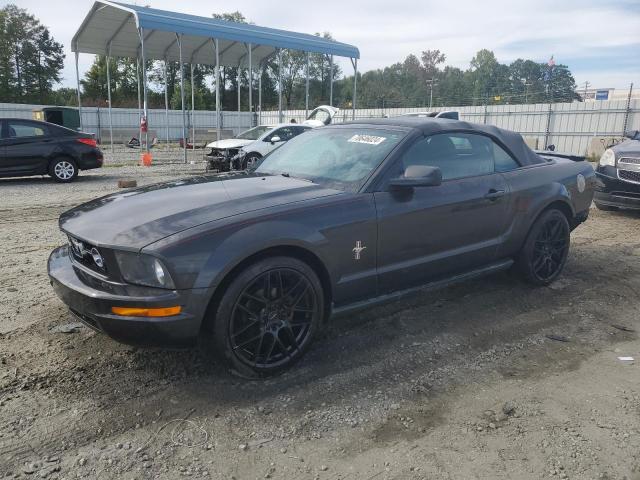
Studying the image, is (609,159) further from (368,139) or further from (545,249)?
(368,139)

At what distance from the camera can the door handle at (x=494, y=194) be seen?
424cm

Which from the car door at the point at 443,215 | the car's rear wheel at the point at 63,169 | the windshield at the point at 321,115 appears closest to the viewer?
the car door at the point at 443,215

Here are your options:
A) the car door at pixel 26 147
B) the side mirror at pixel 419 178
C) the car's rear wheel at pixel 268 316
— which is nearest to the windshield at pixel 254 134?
the car door at pixel 26 147

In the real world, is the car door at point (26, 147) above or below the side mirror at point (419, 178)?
below

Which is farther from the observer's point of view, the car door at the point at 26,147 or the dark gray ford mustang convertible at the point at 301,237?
the car door at the point at 26,147

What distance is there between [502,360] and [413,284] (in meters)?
0.80

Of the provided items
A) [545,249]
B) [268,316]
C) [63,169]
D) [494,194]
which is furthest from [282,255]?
[63,169]

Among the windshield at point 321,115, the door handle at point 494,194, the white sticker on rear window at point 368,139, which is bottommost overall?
the door handle at point 494,194

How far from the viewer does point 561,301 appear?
185 inches

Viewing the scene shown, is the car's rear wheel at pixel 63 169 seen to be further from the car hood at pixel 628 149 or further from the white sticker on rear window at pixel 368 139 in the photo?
the car hood at pixel 628 149

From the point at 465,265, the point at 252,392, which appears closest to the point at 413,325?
the point at 465,265

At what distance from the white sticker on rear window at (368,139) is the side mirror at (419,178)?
48 cm

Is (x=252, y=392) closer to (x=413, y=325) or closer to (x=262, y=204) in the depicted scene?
(x=262, y=204)

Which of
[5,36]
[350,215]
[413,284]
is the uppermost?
[5,36]
